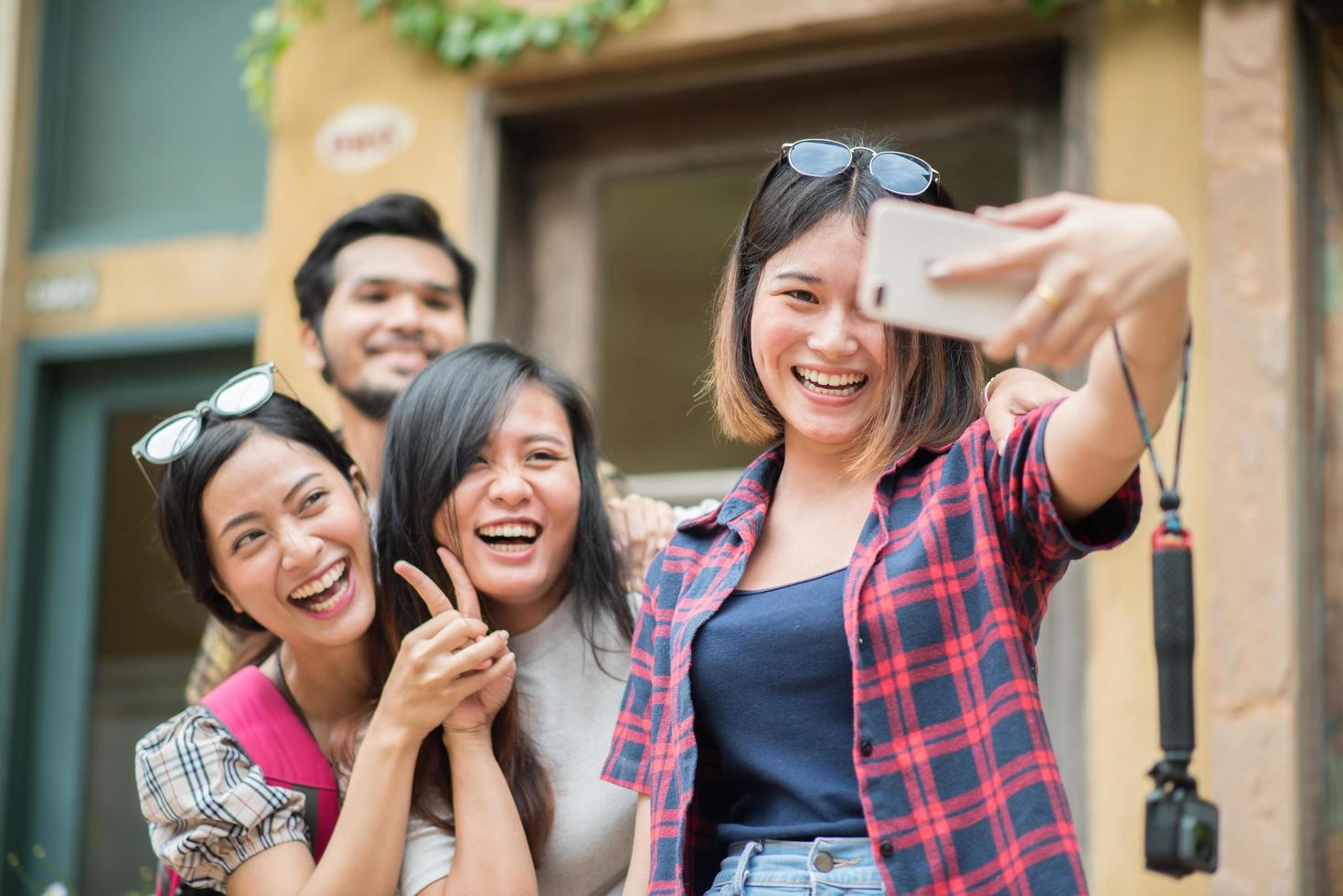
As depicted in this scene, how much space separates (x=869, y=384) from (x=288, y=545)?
982 mm

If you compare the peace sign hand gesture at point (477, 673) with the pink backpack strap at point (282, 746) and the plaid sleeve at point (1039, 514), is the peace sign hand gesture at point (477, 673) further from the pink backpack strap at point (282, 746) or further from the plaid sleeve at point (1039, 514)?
the plaid sleeve at point (1039, 514)

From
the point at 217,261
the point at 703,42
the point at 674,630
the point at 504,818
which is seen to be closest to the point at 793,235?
the point at 674,630

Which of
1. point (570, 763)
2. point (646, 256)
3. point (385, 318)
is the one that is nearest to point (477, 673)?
point (570, 763)

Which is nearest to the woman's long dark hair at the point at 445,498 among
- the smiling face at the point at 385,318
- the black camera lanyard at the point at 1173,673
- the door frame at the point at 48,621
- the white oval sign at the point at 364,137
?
the smiling face at the point at 385,318

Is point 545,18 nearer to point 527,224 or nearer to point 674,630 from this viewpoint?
point 527,224

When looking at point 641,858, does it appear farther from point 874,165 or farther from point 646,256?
point 646,256

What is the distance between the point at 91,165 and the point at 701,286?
207 centimetres

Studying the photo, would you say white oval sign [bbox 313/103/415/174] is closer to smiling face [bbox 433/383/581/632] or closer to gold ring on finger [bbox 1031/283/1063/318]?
smiling face [bbox 433/383/581/632]

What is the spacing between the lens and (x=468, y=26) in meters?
4.28

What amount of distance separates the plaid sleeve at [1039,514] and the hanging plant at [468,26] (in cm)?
253

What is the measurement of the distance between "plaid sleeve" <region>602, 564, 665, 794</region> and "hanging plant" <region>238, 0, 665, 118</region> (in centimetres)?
227

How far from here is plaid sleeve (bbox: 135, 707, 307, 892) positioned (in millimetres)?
2402

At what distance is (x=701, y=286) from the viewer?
459cm

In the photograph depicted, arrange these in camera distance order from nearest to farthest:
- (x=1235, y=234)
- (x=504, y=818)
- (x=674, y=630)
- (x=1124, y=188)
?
(x=674, y=630) → (x=504, y=818) → (x=1235, y=234) → (x=1124, y=188)
